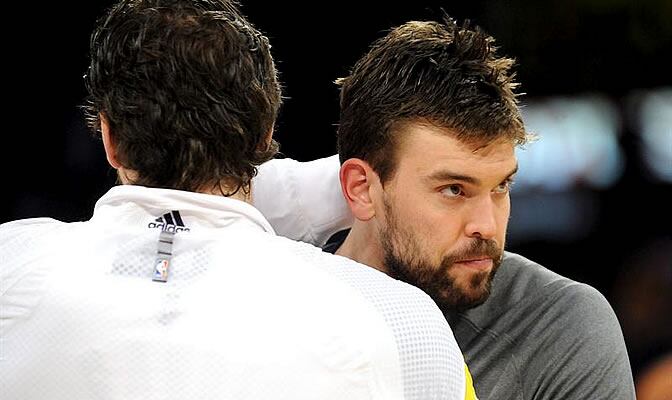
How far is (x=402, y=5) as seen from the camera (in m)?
4.22

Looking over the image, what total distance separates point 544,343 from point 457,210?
289 mm

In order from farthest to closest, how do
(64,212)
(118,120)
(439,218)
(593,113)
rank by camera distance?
1. (593,113)
2. (64,212)
3. (439,218)
4. (118,120)

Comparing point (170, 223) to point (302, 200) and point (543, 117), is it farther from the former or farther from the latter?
point (543, 117)

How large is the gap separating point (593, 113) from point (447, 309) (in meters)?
2.55

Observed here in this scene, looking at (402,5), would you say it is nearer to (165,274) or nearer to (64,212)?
(64,212)

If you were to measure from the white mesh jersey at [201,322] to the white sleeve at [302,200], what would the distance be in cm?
77

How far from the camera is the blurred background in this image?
408 centimetres

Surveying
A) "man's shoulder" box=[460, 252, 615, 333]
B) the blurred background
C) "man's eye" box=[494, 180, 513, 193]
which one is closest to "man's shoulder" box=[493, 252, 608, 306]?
"man's shoulder" box=[460, 252, 615, 333]

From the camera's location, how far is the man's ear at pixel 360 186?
2186 mm

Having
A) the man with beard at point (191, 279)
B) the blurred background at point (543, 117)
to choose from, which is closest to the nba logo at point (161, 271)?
the man with beard at point (191, 279)

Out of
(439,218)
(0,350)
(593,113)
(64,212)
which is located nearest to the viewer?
(0,350)

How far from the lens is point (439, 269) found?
2.11m

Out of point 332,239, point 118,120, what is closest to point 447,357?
point 118,120

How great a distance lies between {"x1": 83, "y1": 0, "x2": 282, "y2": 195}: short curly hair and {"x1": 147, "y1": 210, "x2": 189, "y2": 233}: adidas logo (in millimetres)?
49
